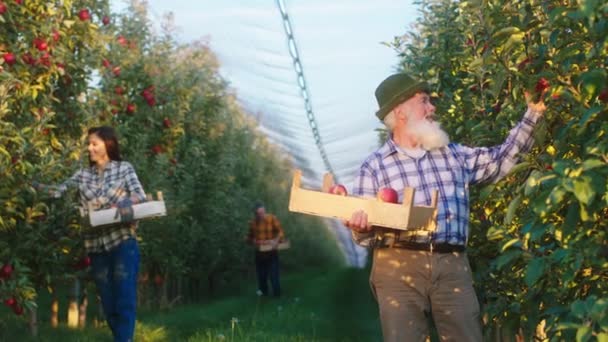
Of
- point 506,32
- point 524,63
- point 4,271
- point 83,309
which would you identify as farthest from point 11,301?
point 506,32

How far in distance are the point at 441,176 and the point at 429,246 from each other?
33 cm

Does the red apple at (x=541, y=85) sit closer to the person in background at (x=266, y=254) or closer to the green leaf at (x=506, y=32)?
the green leaf at (x=506, y=32)

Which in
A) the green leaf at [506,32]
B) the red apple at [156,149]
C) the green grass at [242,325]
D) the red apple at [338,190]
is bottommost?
the green grass at [242,325]

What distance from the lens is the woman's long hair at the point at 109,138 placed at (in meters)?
8.42

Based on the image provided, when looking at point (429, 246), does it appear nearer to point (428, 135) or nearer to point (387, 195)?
point (387, 195)

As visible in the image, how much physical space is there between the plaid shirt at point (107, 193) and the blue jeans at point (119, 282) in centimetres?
8

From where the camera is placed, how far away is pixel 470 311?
523 cm

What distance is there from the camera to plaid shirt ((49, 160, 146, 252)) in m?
8.26

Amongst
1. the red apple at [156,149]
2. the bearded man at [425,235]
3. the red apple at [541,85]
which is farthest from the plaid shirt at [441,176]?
the red apple at [156,149]

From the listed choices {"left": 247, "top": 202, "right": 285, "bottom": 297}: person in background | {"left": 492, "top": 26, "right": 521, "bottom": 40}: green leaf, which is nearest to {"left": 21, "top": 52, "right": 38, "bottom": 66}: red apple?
{"left": 492, "top": 26, "right": 521, "bottom": 40}: green leaf

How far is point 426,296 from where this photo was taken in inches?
208

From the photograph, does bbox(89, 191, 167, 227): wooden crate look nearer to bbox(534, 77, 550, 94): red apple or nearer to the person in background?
bbox(534, 77, 550, 94): red apple

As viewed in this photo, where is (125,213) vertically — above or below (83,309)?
above

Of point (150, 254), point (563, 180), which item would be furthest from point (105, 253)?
point (150, 254)
